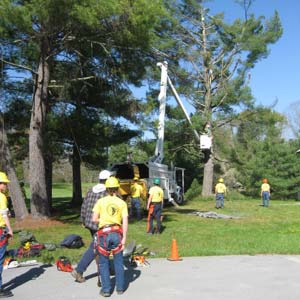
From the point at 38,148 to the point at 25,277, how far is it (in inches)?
381

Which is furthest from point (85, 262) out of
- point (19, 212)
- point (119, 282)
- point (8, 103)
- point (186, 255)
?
point (8, 103)

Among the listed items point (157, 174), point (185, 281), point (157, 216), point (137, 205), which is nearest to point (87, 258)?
point (185, 281)

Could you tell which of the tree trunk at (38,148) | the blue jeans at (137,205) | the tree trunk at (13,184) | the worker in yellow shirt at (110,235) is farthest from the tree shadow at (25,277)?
the blue jeans at (137,205)

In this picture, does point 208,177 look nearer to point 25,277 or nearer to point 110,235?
point 25,277

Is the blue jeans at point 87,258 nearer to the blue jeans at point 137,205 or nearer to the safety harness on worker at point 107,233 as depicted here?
the safety harness on worker at point 107,233

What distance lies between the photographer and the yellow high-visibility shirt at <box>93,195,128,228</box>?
712cm

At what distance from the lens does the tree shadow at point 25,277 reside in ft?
25.8

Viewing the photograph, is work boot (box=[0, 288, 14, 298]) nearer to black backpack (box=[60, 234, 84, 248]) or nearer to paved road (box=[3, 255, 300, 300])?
paved road (box=[3, 255, 300, 300])

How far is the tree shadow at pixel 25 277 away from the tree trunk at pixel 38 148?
8.42 m

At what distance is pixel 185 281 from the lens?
8.11 meters

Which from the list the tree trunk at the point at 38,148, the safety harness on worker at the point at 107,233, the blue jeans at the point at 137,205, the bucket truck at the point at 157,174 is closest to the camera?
the safety harness on worker at the point at 107,233

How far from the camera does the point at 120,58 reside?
722 inches

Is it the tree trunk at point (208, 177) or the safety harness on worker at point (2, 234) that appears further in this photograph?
the tree trunk at point (208, 177)

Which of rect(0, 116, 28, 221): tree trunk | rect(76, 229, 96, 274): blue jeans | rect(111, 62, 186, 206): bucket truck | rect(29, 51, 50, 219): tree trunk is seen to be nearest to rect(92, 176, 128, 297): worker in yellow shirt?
rect(76, 229, 96, 274): blue jeans
